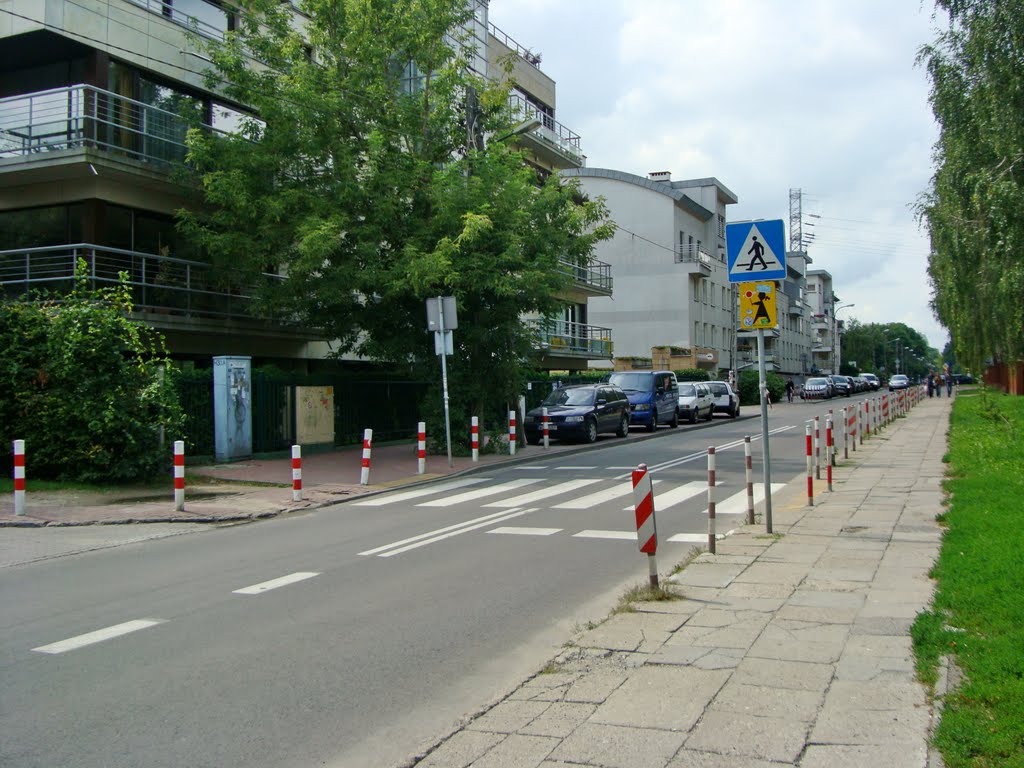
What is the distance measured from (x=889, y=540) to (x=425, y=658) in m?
5.55

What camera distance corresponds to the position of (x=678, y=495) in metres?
13.8

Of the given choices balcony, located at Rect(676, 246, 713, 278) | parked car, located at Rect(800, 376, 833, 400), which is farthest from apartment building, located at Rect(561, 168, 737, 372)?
parked car, located at Rect(800, 376, 833, 400)

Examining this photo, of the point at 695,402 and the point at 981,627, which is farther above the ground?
the point at 695,402

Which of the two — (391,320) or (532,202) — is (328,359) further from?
(532,202)

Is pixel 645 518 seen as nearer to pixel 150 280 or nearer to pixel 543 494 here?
pixel 543 494

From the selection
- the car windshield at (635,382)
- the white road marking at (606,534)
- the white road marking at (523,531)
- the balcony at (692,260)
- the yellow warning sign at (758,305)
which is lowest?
the white road marking at (606,534)

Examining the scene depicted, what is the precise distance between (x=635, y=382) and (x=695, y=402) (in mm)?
5119

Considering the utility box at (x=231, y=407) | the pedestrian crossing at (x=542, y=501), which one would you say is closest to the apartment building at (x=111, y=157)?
the utility box at (x=231, y=407)

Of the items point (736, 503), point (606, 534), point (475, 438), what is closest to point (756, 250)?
point (606, 534)

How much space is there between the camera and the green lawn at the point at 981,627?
3.81 meters

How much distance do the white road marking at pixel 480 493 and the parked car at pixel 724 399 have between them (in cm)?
2470

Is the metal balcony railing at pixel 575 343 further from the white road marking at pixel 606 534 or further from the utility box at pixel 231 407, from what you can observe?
the white road marking at pixel 606 534

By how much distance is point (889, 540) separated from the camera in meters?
9.08

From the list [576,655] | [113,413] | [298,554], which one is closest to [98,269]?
[113,413]
